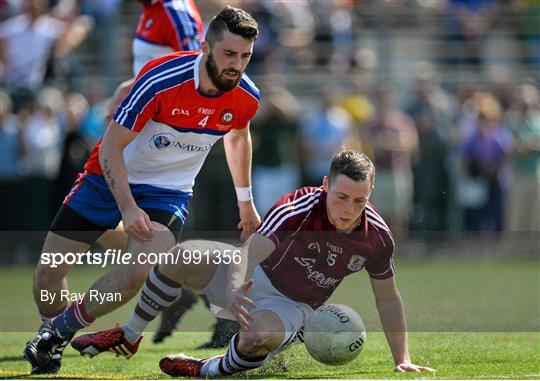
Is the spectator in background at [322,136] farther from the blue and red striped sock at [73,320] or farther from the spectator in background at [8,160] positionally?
the blue and red striped sock at [73,320]

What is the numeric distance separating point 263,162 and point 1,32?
419 centimetres

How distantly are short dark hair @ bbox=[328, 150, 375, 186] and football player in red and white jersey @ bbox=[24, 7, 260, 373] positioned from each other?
997 mm

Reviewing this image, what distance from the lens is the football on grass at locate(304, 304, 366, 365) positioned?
A: 7.15 m

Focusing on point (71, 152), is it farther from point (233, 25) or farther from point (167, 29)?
point (233, 25)

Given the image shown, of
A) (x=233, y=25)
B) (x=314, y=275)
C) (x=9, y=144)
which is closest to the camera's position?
(x=314, y=275)

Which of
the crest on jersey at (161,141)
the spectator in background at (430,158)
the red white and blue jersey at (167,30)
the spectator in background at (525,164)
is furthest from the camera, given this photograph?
the spectator in background at (525,164)

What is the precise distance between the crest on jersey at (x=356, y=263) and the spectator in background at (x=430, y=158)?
32.6 feet

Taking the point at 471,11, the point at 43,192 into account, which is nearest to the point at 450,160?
the point at 471,11

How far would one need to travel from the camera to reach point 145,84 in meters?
7.77

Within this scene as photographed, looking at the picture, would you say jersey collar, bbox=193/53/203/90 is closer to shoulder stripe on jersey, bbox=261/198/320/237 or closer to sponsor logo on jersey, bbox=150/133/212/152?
sponsor logo on jersey, bbox=150/133/212/152

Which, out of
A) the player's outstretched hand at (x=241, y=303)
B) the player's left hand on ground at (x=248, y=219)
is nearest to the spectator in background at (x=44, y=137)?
the player's left hand on ground at (x=248, y=219)

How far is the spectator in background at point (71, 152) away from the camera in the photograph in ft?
53.2

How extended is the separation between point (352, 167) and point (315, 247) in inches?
23.6

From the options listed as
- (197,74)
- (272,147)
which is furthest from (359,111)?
(197,74)
